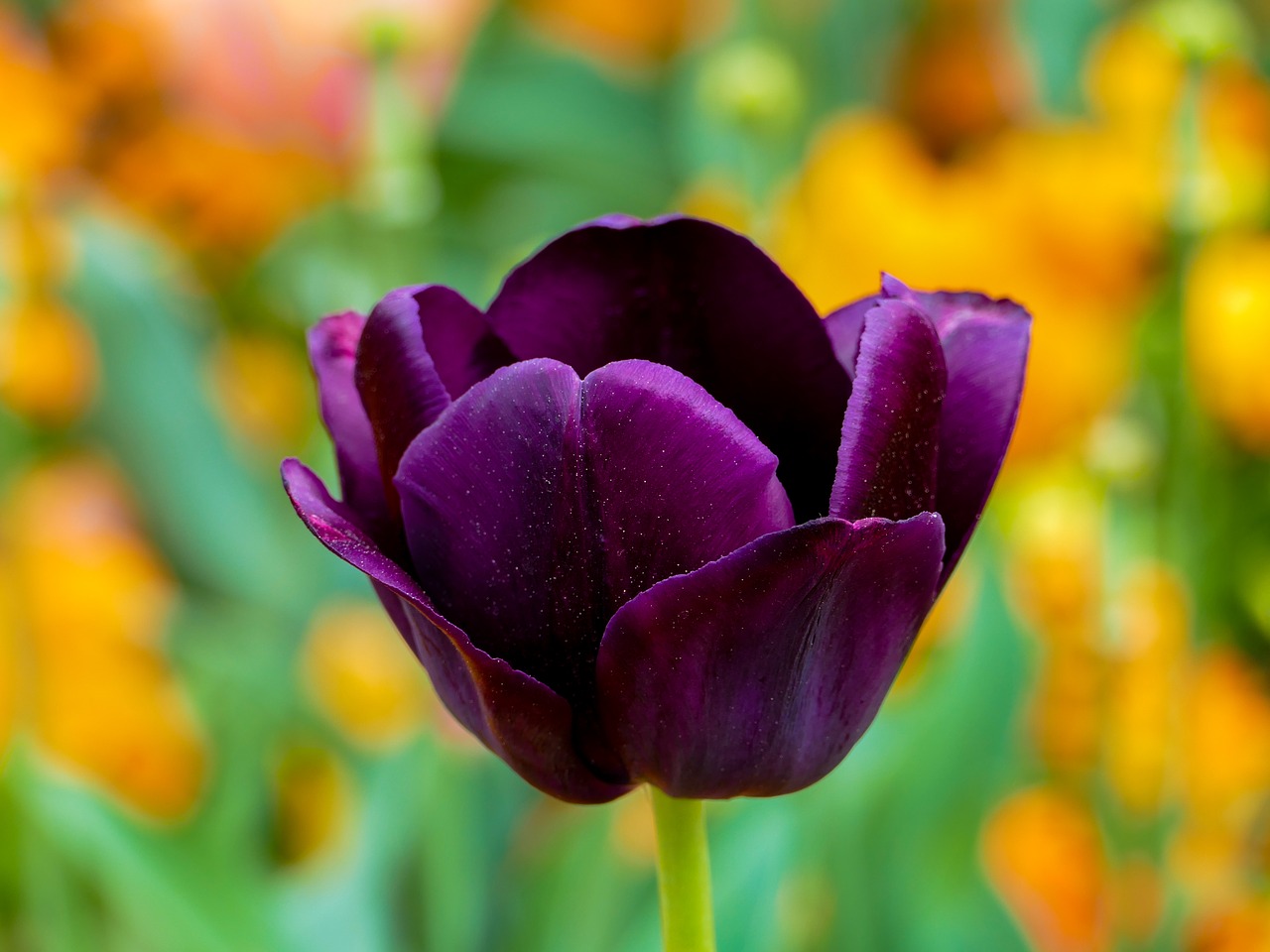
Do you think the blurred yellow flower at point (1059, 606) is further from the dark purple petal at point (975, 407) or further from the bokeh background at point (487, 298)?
the dark purple petal at point (975, 407)

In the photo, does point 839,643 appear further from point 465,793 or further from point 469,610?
point 465,793

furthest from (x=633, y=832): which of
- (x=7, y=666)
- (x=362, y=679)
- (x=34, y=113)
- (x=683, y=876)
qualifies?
(x=34, y=113)

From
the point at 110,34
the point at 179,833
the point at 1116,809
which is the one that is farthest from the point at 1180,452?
the point at 110,34

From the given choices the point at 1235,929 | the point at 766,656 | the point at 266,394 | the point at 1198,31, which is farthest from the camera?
the point at 266,394

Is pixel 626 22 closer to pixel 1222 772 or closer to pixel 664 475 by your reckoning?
pixel 1222 772

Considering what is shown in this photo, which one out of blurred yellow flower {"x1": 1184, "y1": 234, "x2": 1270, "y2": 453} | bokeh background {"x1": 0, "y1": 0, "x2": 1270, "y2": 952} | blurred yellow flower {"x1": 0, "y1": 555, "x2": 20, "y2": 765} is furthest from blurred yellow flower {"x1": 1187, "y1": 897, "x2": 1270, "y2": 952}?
blurred yellow flower {"x1": 0, "y1": 555, "x2": 20, "y2": 765}
